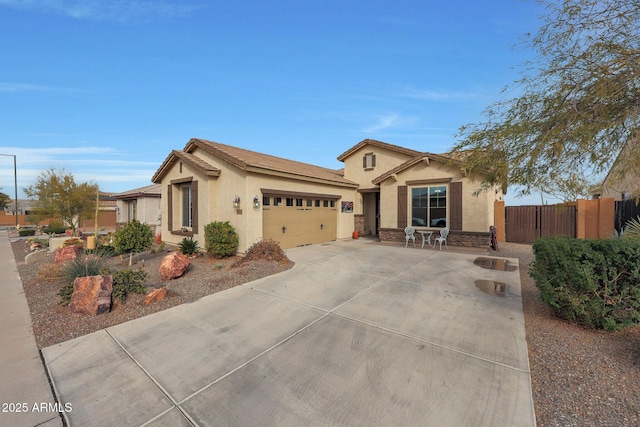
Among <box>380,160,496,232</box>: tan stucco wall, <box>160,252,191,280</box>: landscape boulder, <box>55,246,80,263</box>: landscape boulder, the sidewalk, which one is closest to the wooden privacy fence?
<box>380,160,496,232</box>: tan stucco wall

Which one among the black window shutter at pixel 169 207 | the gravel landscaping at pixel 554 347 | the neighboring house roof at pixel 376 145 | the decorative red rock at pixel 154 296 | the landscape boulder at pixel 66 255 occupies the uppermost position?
the neighboring house roof at pixel 376 145

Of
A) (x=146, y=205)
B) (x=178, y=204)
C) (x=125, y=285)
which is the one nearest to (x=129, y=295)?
(x=125, y=285)

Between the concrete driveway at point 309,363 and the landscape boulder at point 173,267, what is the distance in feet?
7.10

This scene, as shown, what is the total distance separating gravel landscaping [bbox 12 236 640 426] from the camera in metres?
2.41

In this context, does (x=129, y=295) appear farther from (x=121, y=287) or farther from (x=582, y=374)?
(x=582, y=374)

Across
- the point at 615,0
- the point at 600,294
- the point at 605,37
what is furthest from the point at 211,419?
the point at 615,0

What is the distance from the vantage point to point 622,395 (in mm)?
2543

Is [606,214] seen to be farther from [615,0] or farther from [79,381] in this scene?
[79,381]

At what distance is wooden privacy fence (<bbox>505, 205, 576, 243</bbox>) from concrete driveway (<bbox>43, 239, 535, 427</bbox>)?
10192 mm

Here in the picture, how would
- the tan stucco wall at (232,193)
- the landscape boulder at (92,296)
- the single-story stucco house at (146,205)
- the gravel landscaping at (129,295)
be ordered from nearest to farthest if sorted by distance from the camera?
1. the gravel landscaping at (129,295)
2. the landscape boulder at (92,296)
3. the tan stucco wall at (232,193)
4. the single-story stucco house at (146,205)

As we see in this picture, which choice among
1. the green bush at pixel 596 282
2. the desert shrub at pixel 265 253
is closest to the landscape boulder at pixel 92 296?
the desert shrub at pixel 265 253

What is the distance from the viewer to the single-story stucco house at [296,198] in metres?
9.77

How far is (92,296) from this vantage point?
4621 mm

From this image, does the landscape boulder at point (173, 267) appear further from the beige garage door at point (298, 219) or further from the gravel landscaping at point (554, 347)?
the beige garage door at point (298, 219)
